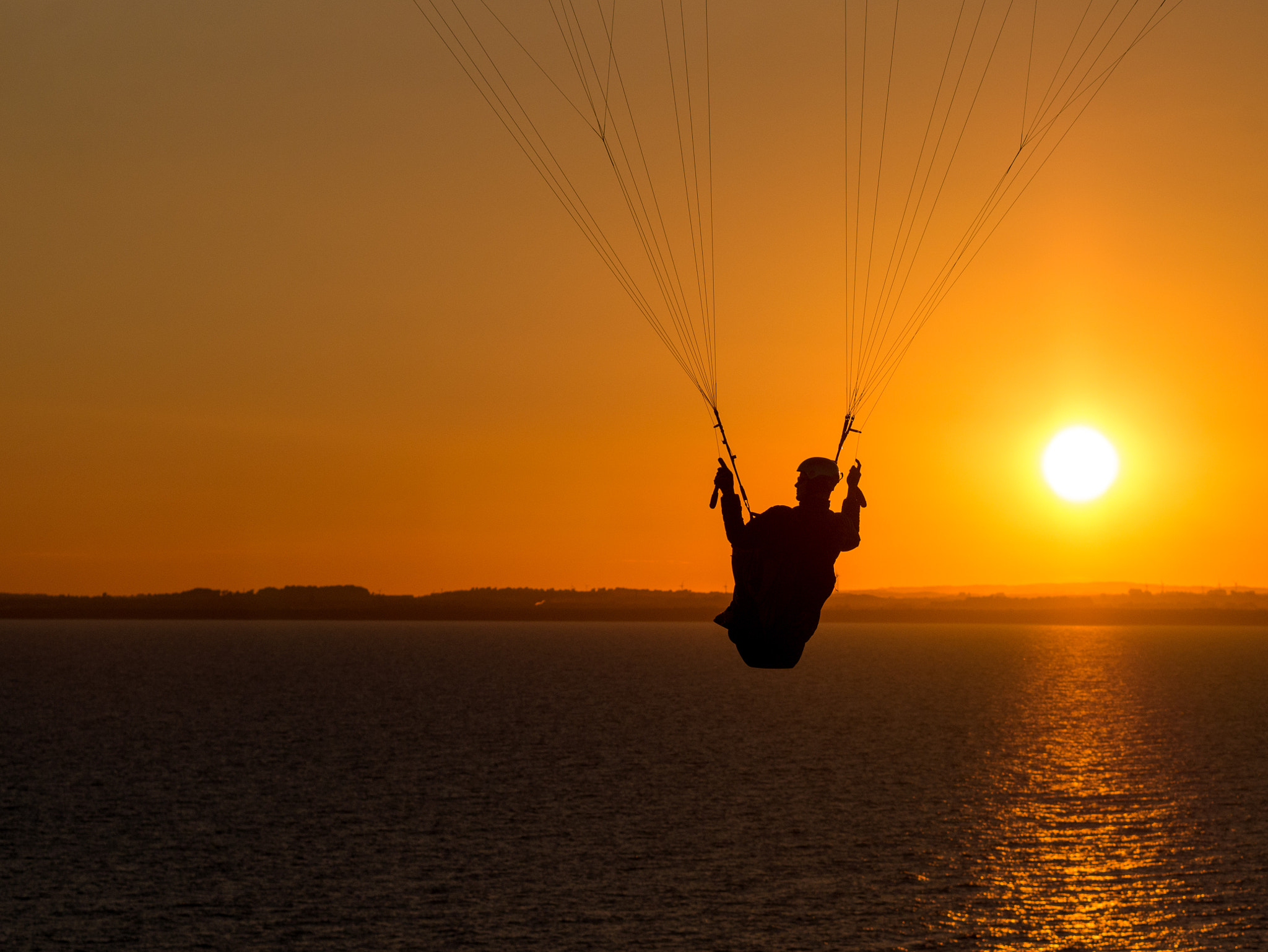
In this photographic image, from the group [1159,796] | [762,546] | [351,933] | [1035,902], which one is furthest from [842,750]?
[762,546]

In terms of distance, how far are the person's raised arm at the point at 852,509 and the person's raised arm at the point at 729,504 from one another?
1801 millimetres

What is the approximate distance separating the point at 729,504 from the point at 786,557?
1358mm

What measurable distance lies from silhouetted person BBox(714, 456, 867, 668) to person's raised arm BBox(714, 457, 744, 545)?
0.01 m

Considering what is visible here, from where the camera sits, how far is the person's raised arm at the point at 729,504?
2150 cm

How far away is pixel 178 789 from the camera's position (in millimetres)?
113688

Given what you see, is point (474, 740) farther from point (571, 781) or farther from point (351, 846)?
point (351, 846)

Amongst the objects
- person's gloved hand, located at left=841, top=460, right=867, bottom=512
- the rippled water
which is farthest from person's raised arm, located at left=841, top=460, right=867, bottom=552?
the rippled water

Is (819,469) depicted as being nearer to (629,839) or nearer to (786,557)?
(786,557)

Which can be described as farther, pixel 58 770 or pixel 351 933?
pixel 58 770

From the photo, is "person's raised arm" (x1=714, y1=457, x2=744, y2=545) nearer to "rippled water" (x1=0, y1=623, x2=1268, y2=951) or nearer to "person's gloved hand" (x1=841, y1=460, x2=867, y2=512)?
"person's gloved hand" (x1=841, y1=460, x2=867, y2=512)

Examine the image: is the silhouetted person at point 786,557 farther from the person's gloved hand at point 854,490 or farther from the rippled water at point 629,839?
the rippled water at point 629,839

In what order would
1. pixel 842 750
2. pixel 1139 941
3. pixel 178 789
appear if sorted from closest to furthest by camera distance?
pixel 1139 941 < pixel 178 789 < pixel 842 750

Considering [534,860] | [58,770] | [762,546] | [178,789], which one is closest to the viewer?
[762,546]

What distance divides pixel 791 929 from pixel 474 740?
7544 cm
